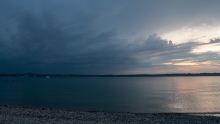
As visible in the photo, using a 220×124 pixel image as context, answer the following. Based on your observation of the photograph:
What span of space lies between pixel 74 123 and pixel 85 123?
0.88 metres

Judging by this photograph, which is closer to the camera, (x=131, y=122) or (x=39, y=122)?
(x=39, y=122)

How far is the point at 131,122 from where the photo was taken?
17734mm

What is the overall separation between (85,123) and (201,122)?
35.4 ft

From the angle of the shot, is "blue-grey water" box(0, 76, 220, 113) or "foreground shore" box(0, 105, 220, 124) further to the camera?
"blue-grey water" box(0, 76, 220, 113)

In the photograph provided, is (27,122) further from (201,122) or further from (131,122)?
(201,122)

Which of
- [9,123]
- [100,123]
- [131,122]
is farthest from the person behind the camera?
[131,122]

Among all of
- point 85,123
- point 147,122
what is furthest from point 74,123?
point 147,122

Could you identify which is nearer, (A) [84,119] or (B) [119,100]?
(A) [84,119]

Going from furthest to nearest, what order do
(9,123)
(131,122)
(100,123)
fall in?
(131,122) < (100,123) < (9,123)

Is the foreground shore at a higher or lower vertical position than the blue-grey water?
higher

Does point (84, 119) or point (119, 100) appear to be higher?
point (84, 119)

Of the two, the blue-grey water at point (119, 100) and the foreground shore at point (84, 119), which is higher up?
the foreground shore at point (84, 119)

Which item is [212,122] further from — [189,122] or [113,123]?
[113,123]

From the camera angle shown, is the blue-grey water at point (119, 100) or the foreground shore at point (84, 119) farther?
the blue-grey water at point (119, 100)
